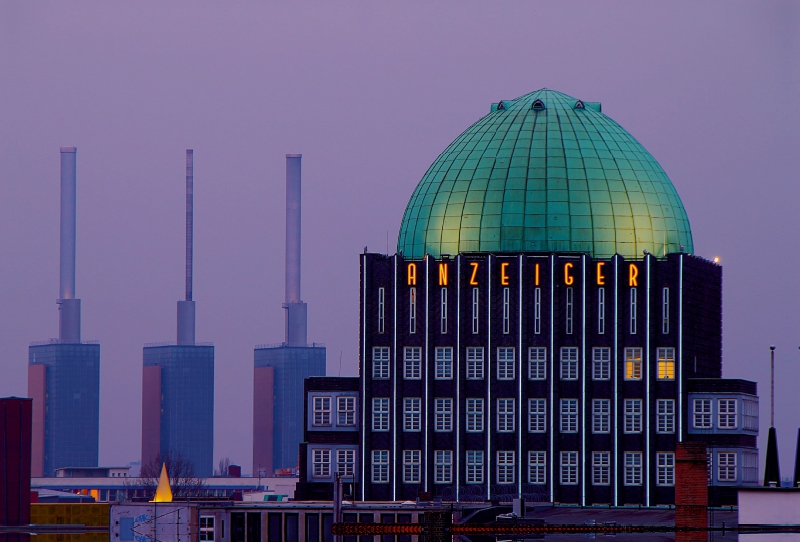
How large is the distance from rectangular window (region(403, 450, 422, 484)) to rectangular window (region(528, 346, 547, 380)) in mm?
10425

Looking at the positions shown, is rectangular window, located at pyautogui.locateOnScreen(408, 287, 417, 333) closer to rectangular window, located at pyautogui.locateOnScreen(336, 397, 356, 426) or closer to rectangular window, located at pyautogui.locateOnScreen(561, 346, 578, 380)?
rectangular window, located at pyautogui.locateOnScreen(336, 397, 356, 426)

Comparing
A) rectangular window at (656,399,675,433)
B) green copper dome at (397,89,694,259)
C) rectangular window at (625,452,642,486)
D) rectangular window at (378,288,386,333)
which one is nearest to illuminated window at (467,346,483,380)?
rectangular window at (378,288,386,333)

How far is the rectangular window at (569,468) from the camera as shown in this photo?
454ft

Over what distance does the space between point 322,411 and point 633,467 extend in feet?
79.9

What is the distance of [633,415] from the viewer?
13788cm

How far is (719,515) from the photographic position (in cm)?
10825

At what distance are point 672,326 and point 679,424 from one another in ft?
23.8

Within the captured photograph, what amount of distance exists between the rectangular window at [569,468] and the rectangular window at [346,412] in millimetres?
16477

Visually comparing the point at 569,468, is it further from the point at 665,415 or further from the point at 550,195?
the point at 550,195

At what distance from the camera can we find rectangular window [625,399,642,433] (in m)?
138

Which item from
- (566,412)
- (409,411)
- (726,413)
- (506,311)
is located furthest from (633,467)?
(409,411)

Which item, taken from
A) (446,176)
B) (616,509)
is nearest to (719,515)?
(616,509)

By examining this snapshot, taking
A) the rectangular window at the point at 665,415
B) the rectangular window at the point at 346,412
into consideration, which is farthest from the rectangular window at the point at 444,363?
the rectangular window at the point at 665,415

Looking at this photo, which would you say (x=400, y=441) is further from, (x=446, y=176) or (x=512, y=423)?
(x=446, y=176)
